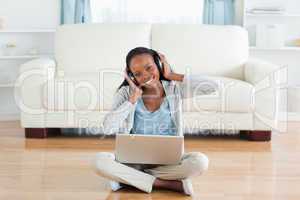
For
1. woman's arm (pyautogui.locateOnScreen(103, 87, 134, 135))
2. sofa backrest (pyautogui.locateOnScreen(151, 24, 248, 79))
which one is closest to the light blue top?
woman's arm (pyautogui.locateOnScreen(103, 87, 134, 135))

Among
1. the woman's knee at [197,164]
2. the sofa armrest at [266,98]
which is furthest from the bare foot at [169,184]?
the sofa armrest at [266,98]

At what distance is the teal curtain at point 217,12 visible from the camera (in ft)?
17.2

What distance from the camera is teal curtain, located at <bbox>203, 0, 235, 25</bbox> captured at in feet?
17.2

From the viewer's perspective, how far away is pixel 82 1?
5.22 metres

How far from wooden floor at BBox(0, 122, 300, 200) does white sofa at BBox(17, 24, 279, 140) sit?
6.4 inches

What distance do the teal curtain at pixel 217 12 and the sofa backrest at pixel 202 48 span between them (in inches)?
22.7

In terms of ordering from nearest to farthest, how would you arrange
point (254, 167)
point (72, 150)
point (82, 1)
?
point (254, 167) < point (72, 150) < point (82, 1)

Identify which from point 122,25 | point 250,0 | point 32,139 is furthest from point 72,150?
point 250,0

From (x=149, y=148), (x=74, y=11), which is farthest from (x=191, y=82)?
(x=74, y=11)

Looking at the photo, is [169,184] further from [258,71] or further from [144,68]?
[258,71]

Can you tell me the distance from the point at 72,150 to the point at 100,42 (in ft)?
3.77

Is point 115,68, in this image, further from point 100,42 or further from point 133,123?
point 133,123

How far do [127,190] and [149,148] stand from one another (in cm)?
30

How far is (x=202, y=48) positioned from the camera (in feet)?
15.0
